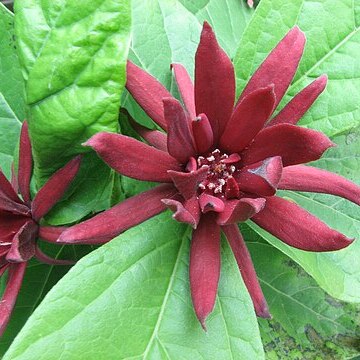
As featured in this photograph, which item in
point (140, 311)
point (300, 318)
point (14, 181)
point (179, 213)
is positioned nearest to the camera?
point (179, 213)

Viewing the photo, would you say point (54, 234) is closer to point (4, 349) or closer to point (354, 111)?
point (4, 349)

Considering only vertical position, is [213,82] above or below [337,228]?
above

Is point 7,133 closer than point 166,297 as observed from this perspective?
No

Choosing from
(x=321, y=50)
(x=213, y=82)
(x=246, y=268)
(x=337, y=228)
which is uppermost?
(x=213, y=82)

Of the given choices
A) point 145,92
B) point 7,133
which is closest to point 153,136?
point 145,92

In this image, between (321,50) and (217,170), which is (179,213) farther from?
(321,50)

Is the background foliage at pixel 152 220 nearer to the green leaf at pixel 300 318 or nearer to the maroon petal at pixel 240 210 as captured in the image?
the green leaf at pixel 300 318

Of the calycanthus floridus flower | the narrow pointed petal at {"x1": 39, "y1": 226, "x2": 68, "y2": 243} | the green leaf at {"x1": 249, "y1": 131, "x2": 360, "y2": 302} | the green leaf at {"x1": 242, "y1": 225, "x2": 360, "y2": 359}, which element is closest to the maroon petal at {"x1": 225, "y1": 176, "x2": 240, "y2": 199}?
the calycanthus floridus flower

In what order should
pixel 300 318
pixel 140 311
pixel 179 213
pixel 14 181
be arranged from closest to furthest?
pixel 179 213, pixel 140 311, pixel 14 181, pixel 300 318
